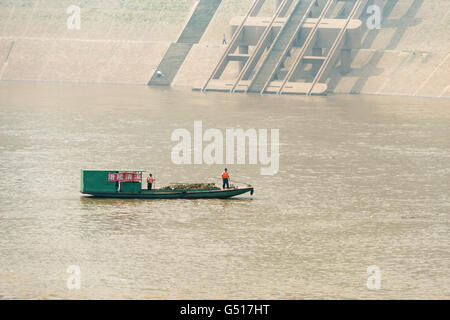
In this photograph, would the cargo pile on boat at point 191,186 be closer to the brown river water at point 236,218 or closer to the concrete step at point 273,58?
the brown river water at point 236,218

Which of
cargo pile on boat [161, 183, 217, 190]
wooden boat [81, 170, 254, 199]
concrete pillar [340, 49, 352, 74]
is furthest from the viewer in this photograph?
concrete pillar [340, 49, 352, 74]

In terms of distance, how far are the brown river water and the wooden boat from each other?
626mm

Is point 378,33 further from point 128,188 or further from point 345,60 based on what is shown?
point 128,188

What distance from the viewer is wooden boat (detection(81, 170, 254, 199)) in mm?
52281

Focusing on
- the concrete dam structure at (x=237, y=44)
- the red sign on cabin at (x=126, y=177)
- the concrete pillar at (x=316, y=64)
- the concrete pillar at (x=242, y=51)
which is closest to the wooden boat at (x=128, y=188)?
the red sign on cabin at (x=126, y=177)

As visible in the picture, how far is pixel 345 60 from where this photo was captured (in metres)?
122

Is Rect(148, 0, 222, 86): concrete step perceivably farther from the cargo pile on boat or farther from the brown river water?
the cargo pile on boat

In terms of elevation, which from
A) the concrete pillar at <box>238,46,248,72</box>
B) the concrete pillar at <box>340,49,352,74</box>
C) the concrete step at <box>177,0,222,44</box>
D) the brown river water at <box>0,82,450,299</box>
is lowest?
the brown river water at <box>0,82,450,299</box>

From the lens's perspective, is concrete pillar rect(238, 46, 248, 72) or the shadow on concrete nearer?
the shadow on concrete

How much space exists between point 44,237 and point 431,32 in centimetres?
9109

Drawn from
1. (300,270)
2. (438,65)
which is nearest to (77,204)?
(300,270)

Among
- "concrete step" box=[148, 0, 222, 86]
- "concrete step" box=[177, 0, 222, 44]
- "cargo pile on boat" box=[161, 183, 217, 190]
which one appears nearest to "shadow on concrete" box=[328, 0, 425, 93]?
"concrete step" box=[148, 0, 222, 86]

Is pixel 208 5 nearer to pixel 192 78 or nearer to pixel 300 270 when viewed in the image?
pixel 192 78

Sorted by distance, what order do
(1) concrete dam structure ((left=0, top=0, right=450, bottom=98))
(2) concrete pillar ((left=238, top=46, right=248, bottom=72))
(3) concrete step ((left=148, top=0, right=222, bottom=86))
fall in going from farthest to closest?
(3) concrete step ((left=148, top=0, right=222, bottom=86)) < (2) concrete pillar ((left=238, top=46, right=248, bottom=72)) < (1) concrete dam structure ((left=0, top=0, right=450, bottom=98))
